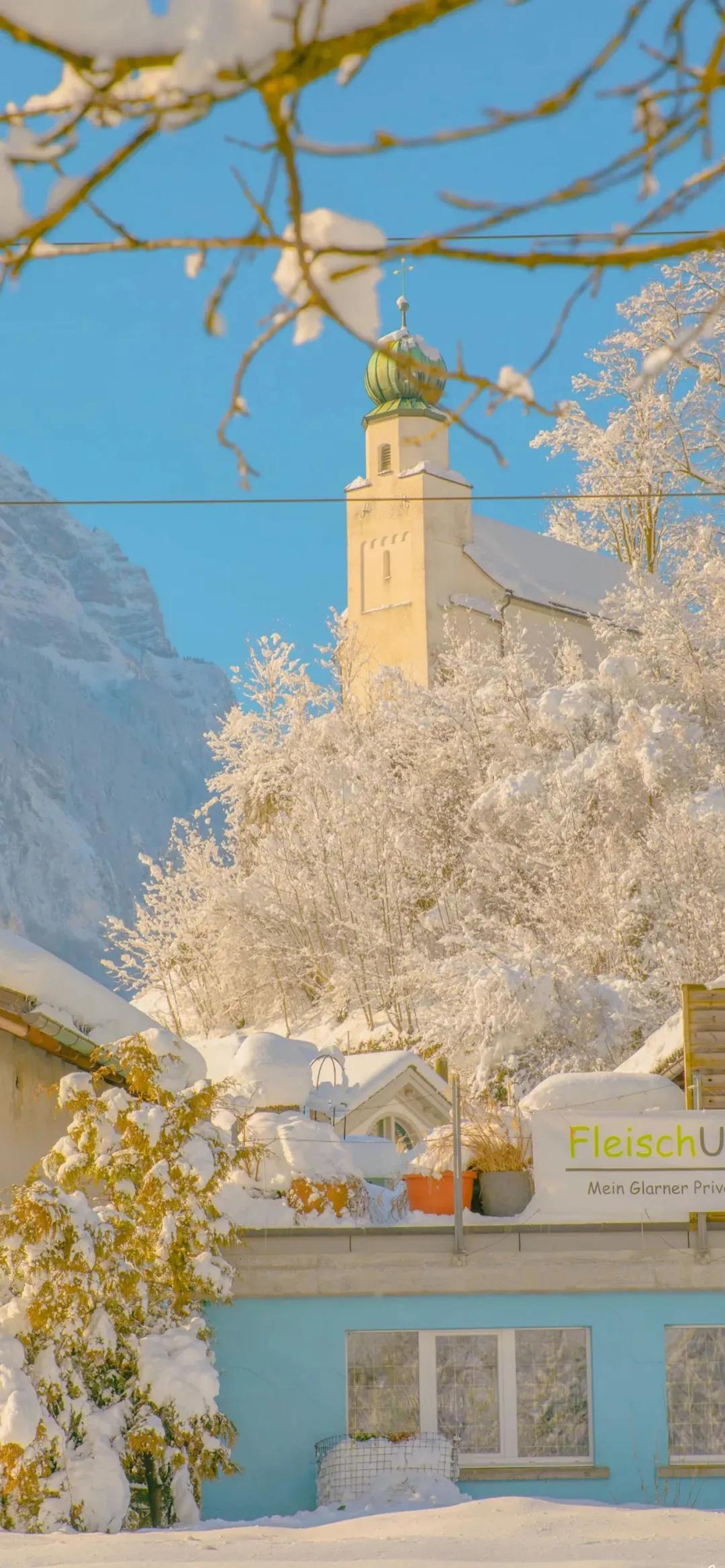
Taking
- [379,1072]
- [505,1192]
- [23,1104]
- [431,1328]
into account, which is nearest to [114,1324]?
[431,1328]

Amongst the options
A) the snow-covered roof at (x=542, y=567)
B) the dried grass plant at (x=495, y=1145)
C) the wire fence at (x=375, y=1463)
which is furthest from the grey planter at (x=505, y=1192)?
the snow-covered roof at (x=542, y=567)

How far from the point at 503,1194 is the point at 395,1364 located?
1.62m

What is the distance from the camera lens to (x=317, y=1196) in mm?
13594

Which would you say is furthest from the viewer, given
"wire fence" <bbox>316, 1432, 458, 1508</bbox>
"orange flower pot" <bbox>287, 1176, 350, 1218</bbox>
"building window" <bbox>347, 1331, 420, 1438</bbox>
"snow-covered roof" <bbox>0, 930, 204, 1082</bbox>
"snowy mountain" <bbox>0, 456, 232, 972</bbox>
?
"snowy mountain" <bbox>0, 456, 232, 972</bbox>

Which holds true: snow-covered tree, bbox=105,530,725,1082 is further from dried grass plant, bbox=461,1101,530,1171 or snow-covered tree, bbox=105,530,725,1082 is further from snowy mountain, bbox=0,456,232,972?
snowy mountain, bbox=0,456,232,972

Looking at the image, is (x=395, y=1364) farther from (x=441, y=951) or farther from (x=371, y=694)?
(x=371, y=694)

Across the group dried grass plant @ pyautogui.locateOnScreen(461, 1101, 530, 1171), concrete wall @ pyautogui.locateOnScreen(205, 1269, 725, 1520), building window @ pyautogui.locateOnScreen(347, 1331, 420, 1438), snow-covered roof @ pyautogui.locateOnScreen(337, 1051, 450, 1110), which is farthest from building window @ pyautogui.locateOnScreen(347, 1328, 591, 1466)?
snow-covered roof @ pyautogui.locateOnScreen(337, 1051, 450, 1110)

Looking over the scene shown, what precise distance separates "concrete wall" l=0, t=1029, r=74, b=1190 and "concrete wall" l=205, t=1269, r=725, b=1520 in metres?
2.21

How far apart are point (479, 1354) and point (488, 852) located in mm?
20502

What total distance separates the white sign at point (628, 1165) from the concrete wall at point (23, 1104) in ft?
13.4

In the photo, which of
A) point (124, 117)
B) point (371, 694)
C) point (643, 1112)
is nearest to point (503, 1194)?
point (643, 1112)

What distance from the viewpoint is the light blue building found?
12680mm

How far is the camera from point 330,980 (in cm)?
3469

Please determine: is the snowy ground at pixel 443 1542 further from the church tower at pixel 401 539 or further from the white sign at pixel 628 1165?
the church tower at pixel 401 539
